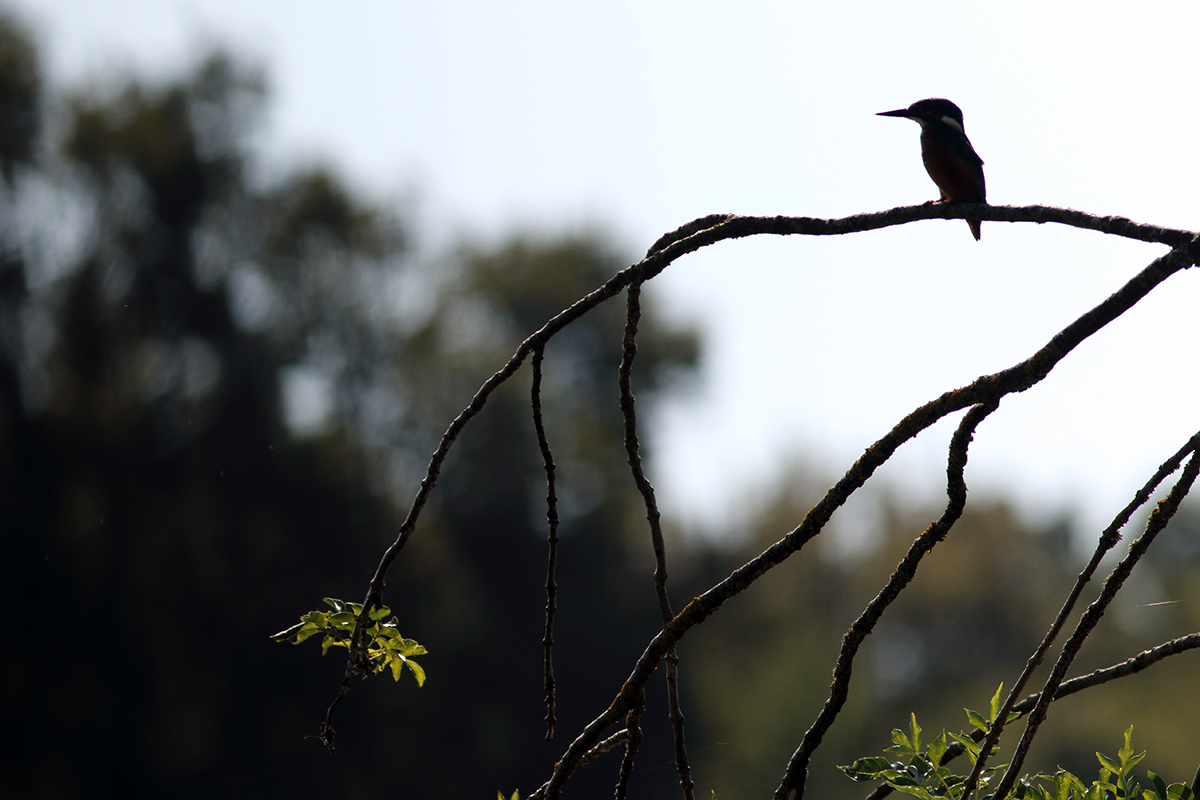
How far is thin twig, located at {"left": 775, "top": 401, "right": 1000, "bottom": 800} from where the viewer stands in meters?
1.68

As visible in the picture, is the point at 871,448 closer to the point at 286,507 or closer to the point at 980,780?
the point at 980,780

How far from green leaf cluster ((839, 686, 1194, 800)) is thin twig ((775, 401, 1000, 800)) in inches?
14.7

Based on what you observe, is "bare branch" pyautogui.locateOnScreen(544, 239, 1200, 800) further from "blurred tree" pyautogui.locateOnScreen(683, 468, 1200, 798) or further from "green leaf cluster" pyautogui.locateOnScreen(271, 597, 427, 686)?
"blurred tree" pyautogui.locateOnScreen(683, 468, 1200, 798)

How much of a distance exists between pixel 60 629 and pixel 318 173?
42.2 feet

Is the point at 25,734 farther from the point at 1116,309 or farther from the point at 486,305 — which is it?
the point at 1116,309

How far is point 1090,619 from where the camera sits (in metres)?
1.70

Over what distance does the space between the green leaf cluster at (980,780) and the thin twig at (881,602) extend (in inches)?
14.7

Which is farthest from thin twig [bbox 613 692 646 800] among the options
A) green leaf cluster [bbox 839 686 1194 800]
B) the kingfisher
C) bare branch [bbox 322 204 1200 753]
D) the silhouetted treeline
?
the silhouetted treeline

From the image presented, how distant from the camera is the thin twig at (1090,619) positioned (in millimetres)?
1615

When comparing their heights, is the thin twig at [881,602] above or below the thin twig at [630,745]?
above

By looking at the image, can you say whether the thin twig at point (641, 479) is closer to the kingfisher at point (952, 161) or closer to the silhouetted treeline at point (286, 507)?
the kingfisher at point (952, 161)

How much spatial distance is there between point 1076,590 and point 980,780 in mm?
581

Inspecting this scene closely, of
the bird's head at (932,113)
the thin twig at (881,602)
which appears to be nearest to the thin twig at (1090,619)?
the thin twig at (881,602)

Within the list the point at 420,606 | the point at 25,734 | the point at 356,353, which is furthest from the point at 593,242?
the point at 25,734
